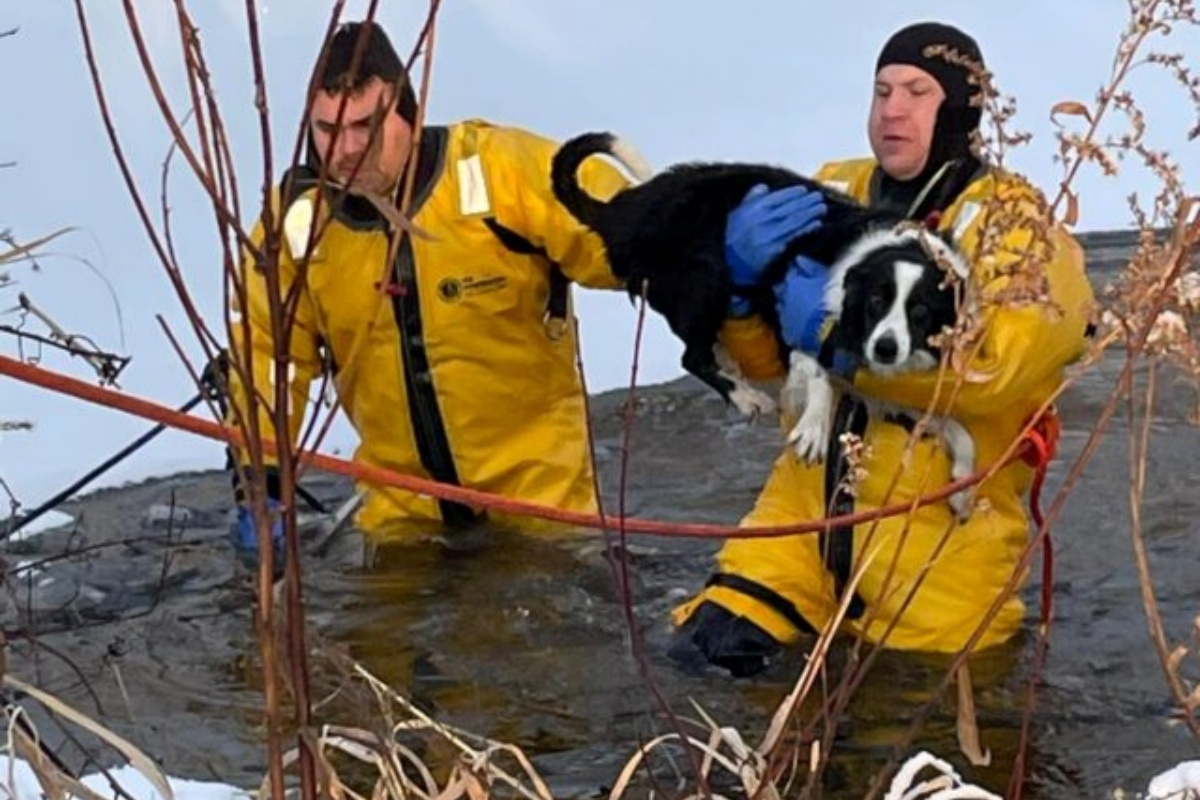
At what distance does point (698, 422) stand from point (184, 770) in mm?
2900

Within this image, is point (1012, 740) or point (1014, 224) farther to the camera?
point (1012, 740)

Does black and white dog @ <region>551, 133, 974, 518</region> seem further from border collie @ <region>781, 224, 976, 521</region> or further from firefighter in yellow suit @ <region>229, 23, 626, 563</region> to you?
firefighter in yellow suit @ <region>229, 23, 626, 563</region>

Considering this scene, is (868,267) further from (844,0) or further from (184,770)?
(844,0)

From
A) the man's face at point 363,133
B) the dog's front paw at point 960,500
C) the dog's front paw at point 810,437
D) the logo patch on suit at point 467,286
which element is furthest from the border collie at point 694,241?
the dog's front paw at point 960,500

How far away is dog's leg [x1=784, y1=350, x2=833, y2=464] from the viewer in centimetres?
421

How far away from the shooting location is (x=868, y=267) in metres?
3.99

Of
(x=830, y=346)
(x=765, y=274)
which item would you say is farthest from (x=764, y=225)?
(x=830, y=346)

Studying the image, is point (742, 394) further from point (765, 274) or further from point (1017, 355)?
point (1017, 355)

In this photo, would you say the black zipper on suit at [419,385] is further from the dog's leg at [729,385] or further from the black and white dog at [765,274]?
the dog's leg at [729,385]

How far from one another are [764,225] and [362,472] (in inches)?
80.2

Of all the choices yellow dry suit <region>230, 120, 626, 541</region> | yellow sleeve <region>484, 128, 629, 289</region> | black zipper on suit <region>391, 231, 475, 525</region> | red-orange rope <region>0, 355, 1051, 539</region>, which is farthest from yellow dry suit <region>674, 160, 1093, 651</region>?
red-orange rope <region>0, 355, 1051, 539</region>

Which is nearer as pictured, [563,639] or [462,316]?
[563,639]

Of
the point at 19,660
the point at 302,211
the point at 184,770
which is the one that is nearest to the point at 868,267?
the point at 302,211

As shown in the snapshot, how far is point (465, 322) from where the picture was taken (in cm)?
479
